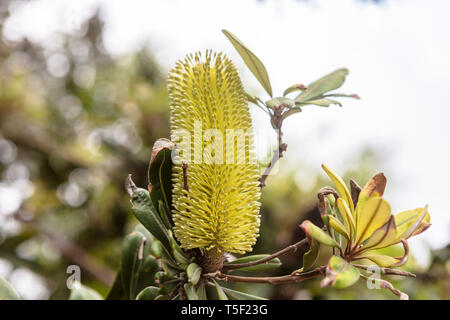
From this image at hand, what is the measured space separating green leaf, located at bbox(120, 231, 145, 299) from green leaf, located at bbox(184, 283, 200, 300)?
12 centimetres

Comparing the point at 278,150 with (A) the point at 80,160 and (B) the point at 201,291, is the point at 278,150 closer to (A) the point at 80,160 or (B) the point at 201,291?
(B) the point at 201,291

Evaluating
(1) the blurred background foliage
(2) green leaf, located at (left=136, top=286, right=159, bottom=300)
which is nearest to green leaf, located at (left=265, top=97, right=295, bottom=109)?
(2) green leaf, located at (left=136, top=286, right=159, bottom=300)

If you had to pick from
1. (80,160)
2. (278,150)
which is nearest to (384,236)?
(278,150)

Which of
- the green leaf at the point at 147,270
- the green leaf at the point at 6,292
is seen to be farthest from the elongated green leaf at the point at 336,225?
the green leaf at the point at 6,292

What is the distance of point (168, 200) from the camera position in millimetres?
407

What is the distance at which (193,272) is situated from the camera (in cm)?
36

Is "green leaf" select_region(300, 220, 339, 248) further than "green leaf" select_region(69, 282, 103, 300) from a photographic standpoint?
No

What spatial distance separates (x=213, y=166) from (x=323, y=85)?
148 mm

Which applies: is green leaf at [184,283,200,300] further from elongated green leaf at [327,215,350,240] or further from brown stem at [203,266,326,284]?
elongated green leaf at [327,215,350,240]

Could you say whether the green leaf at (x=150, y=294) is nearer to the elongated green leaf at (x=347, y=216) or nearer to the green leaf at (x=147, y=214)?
the green leaf at (x=147, y=214)

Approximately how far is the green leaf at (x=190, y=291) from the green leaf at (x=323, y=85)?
0.69 ft

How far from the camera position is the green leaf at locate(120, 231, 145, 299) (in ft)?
1.54

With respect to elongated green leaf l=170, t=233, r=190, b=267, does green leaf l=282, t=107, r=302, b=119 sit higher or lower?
higher

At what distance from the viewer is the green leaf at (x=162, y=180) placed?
394 mm
